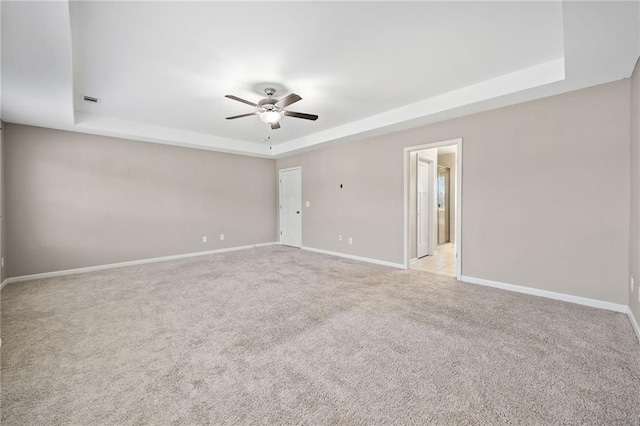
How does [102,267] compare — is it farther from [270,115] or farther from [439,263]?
[439,263]

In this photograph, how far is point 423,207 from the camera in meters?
5.75

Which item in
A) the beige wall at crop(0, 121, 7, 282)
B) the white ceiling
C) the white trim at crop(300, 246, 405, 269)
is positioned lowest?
the white trim at crop(300, 246, 405, 269)

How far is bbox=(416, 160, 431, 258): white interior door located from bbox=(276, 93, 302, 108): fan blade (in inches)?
136

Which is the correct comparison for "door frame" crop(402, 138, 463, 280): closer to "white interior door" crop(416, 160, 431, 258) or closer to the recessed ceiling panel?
the recessed ceiling panel

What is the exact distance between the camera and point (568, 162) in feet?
9.97

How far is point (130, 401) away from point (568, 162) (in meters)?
4.52

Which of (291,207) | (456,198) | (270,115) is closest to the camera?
(270,115)

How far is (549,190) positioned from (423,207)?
8.64 feet

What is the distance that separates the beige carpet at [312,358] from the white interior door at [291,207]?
3323mm

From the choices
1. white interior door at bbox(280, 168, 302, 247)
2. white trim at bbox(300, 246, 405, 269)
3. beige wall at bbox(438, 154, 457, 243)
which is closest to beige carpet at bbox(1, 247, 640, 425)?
white trim at bbox(300, 246, 405, 269)

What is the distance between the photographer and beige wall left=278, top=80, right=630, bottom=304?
9.18ft

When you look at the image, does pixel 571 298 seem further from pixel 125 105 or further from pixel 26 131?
pixel 26 131

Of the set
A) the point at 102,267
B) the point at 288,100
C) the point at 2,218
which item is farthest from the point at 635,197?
the point at 2,218

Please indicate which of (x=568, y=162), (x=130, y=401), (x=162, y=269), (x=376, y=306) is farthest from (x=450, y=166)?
(x=130, y=401)
